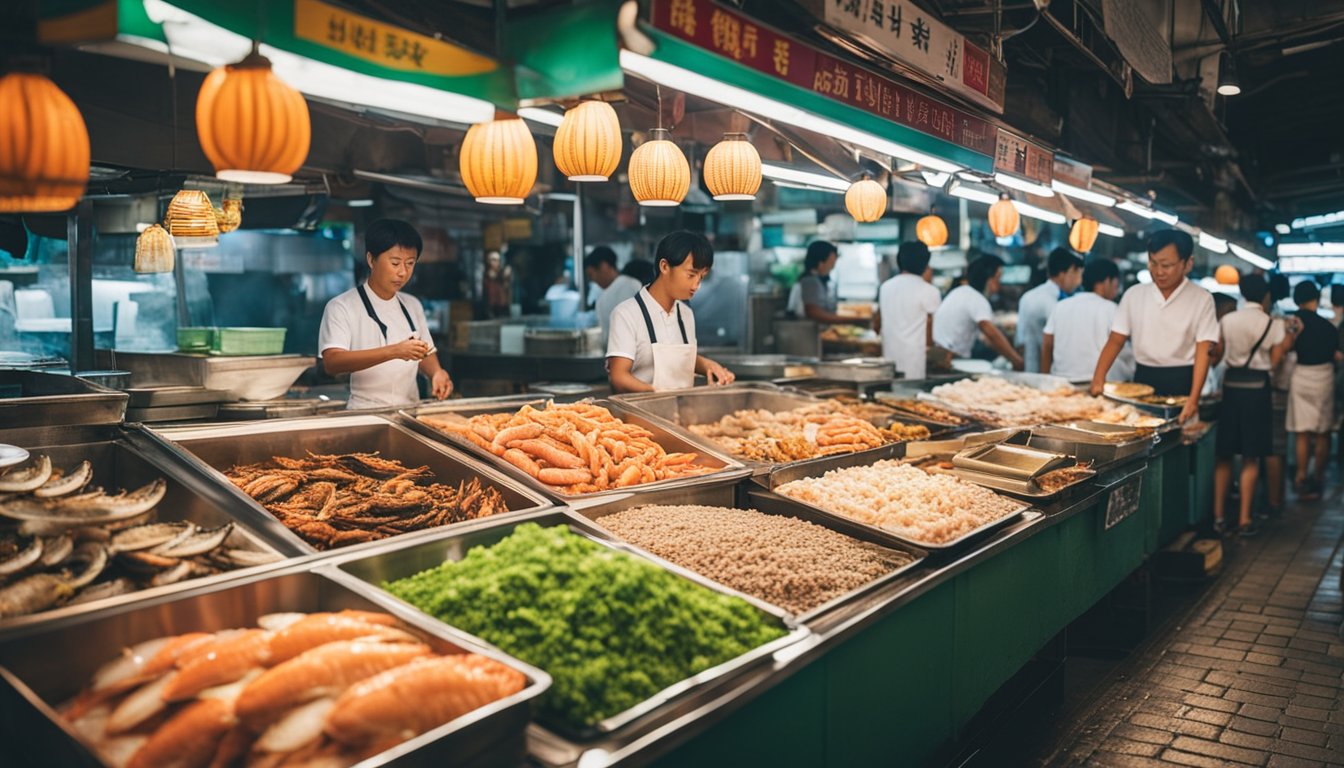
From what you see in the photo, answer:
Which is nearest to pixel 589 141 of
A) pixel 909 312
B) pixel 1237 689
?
pixel 1237 689

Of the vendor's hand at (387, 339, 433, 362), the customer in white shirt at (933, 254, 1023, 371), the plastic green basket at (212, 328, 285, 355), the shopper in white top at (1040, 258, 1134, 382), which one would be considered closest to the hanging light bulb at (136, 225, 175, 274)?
the plastic green basket at (212, 328, 285, 355)

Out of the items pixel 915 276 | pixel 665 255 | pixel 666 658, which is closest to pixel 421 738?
pixel 666 658

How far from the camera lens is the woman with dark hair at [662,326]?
5254mm

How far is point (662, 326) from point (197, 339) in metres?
2.70

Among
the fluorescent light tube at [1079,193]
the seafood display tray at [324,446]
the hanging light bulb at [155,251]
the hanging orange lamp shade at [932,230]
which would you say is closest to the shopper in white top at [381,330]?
the seafood display tray at [324,446]

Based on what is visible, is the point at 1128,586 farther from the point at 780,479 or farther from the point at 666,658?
the point at 666,658

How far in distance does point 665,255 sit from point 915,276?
4333 mm

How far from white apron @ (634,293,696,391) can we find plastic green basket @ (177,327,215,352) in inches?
97.6

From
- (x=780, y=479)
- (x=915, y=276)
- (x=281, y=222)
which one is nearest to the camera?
(x=780, y=479)

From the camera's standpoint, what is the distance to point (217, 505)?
2.81 m

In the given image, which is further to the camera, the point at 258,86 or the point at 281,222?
the point at 281,222

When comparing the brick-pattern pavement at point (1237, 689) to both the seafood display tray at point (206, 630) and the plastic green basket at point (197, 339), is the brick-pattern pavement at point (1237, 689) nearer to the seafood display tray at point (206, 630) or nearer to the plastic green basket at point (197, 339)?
the seafood display tray at point (206, 630)

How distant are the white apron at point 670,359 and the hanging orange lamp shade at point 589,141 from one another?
1.43m

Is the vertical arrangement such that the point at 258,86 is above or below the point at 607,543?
above
